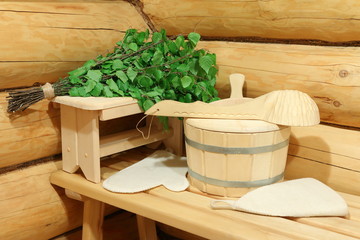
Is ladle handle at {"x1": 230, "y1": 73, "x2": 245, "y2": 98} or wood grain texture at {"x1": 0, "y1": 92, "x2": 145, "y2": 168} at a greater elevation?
ladle handle at {"x1": 230, "y1": 73, "x2": 245, "y2": 98}

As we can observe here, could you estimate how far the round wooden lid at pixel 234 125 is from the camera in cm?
125

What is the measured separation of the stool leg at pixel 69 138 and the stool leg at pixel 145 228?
0.42 m

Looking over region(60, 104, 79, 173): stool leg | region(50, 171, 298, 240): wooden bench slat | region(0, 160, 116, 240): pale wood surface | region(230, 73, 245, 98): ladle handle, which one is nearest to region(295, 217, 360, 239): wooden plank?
region(50, 171, 298, 240): wooden bench slat

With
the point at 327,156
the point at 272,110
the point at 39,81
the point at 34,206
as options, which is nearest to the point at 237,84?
the point at 272,110

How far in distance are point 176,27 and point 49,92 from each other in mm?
610

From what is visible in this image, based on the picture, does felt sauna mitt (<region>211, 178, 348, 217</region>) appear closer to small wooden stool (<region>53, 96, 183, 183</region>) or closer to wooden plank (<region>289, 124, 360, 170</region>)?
wooden plank (<region>289, 124, 360, 170</region>)

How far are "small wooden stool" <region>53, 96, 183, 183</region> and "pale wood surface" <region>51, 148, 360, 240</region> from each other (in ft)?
0.27

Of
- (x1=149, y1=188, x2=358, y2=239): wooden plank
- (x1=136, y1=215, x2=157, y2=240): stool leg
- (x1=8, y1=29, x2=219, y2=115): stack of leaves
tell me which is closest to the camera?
(x1=149, y1=188, x2=358, y2=239): wooden plank

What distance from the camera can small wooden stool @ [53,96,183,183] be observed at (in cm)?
141

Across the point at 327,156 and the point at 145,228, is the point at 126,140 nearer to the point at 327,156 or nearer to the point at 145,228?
the point at 145,228

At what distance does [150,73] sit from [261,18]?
16.9 inches

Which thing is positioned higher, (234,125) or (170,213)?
(234,125)

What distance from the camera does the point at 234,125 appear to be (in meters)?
1.28

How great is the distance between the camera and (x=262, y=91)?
5.23 ft
